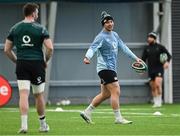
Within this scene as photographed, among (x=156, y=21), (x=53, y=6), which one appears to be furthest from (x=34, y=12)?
(x=156, y=21)

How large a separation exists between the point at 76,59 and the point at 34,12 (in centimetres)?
1301

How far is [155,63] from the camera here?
24453 millimetres

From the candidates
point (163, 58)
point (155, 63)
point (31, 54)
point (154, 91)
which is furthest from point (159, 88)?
point (31, 54)

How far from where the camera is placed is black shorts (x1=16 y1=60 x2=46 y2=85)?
13516 millimetres

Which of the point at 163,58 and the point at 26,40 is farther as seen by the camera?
the point at 163,58

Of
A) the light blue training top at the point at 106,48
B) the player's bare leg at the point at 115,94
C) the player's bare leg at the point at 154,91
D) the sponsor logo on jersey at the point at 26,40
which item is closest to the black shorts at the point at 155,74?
the player's bare leg at the point at 154,91

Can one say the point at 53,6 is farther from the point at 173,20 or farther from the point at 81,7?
the point at 173,20

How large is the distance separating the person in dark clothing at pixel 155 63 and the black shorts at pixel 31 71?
35.9ft

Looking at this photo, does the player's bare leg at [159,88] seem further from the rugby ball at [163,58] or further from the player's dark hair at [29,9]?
the player's dark hair at [29,9]

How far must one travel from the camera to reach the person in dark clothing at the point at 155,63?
79.3 feet

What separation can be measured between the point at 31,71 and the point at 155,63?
446 inches

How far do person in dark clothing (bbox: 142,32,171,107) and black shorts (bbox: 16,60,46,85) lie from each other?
1093 centimetres

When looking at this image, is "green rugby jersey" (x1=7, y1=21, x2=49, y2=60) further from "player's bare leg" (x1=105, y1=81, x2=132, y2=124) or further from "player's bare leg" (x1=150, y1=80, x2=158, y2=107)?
"player's bare leg" (x1=150, y1=80, x2=158, y2=107)

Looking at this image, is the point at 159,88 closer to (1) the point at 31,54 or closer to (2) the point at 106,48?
(2) the point at 106,48
